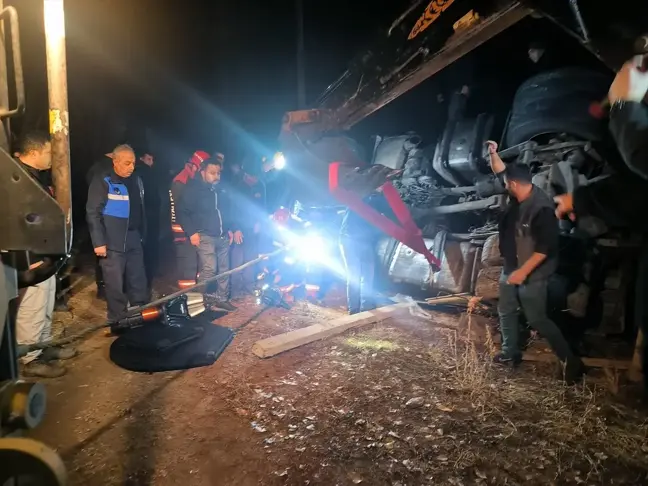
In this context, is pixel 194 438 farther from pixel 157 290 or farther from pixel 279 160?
pixel 157 290

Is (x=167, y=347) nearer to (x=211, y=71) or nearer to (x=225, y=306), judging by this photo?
(x=225, y=306)

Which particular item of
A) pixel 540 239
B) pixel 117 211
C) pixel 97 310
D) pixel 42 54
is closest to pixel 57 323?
pixel 97 310

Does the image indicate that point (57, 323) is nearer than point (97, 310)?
Yes

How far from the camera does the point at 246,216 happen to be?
682 centimetres

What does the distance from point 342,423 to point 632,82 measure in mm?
2839

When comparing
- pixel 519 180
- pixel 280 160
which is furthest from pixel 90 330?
pixel 519 180

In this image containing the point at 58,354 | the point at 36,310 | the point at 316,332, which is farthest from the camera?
the point at 316,332

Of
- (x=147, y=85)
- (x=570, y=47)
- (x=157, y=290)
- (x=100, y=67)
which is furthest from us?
(x=147, y=85)

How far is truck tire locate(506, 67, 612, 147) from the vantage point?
4125 mm

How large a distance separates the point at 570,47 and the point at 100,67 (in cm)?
851

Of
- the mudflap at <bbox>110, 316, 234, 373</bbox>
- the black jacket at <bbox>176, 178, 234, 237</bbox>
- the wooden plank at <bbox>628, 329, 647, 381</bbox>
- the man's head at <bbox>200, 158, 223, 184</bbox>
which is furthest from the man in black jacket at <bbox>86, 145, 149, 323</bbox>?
the wooden plank at <bbox>628, 329, 647, 381</bbox>

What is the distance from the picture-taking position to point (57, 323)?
4867 mm

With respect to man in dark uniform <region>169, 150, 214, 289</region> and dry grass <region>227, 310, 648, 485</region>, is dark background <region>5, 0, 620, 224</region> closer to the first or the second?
man in dark uniform <region>169, 150, 214, 289</region>

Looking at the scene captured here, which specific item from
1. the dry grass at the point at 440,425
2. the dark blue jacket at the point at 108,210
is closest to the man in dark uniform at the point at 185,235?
the dark blue jacket at the point at 108,210
